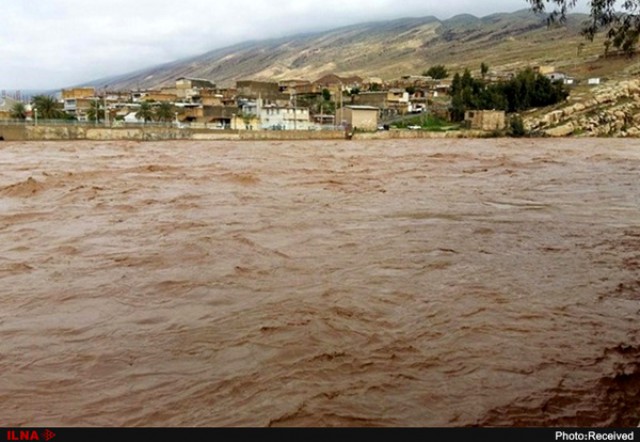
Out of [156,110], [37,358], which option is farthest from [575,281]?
[156,110]

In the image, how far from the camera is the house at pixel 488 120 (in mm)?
62812

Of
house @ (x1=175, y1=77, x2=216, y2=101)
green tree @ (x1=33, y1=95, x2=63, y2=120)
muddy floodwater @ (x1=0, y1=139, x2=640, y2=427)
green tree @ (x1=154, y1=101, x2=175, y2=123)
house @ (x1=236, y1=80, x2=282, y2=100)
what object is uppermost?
house @ (x1=175, y1=77, x2=216, y2=101)

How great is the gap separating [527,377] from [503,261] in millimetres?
4367

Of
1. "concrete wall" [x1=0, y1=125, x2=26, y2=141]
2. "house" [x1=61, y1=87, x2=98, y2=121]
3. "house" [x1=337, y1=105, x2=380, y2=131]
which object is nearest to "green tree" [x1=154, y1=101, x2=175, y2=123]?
"house" [x1=61, y1=87, x2=98, y2=121]

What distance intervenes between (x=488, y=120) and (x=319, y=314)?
198 feet

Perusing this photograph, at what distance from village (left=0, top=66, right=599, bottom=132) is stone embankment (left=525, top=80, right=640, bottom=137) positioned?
5.07m

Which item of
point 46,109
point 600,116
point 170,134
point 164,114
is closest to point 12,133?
point 170,134

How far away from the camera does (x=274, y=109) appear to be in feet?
232

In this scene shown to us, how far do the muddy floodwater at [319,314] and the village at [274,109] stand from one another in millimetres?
49990

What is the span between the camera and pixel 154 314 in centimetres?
679

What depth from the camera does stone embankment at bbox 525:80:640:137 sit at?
189 feet

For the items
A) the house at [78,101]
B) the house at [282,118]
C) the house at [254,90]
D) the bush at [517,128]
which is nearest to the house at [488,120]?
the bush at [517,128]

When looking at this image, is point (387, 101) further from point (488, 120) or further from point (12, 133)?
point (12, 133)

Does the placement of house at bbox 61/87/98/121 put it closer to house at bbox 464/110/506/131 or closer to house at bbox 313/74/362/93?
house at bbox 313/74/362/93
